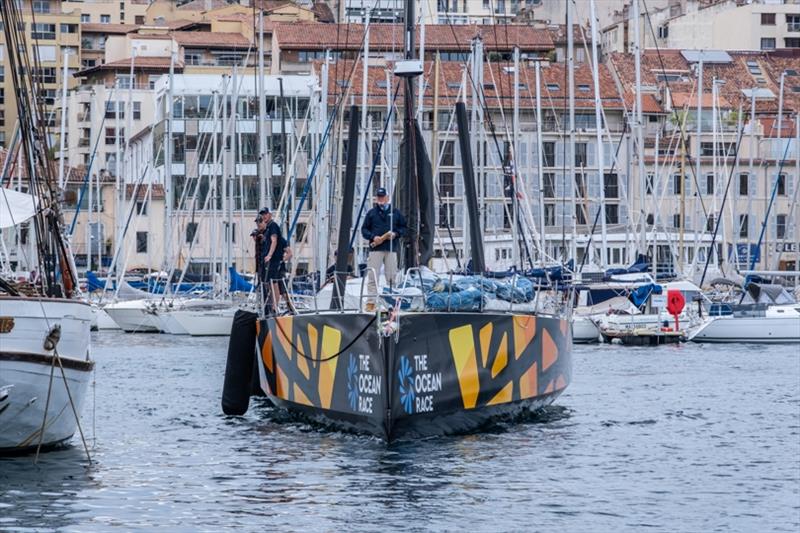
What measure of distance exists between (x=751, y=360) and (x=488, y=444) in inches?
1115

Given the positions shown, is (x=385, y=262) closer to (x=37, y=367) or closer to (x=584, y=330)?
(x=37, y=367)

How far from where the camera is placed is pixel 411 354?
24.4m

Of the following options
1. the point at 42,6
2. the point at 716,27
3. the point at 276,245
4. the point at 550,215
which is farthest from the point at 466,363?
the point at 42,6

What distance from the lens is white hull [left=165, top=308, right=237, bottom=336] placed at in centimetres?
6562

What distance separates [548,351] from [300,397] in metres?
3.74

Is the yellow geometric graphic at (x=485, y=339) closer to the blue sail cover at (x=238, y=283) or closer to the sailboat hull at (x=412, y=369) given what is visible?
the sailboat hull at (x=412, y=369)

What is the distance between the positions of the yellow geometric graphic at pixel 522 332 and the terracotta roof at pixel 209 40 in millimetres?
106080

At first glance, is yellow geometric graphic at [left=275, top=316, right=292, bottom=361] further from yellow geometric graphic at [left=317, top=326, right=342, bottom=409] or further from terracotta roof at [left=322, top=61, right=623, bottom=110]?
terracotta roof at [left=322, top=61, right=623, bottom=110]

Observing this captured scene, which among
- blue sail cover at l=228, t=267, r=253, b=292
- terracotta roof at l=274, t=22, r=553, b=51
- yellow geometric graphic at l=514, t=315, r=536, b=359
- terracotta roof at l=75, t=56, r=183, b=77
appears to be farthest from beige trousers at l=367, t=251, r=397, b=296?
terracotta roof at l=75, t=56, r=183, b=77

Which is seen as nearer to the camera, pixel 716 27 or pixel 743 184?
pixel 743 184

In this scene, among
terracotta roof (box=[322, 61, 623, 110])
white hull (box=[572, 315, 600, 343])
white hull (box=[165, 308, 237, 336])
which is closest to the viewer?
white hull (box=[572, 315, 600, 343])

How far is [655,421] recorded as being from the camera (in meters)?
31.4

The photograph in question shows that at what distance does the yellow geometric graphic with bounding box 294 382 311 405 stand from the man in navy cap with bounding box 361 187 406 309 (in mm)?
1881

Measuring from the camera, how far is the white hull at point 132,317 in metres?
71.8
